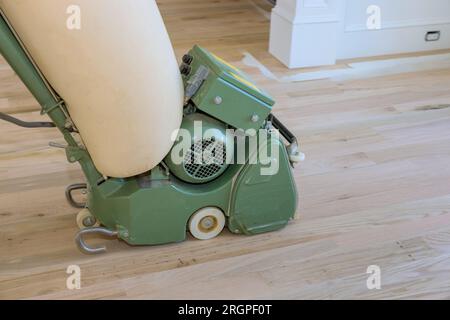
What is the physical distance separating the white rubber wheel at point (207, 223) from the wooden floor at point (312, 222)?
24 mm

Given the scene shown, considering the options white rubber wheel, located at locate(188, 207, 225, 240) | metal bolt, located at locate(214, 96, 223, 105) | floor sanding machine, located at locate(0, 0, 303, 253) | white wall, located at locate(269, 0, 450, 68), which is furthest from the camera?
white wall, located at locate(269, 0, 450, 68)

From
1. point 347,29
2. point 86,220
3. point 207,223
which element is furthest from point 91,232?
point 347,29

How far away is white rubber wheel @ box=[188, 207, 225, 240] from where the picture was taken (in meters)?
1.49

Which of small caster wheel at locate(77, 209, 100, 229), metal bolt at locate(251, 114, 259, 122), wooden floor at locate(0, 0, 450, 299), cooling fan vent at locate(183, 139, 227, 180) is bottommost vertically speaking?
wooden floor at locate(0, 0, 450, 299)

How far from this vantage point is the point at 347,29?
259 centimetres

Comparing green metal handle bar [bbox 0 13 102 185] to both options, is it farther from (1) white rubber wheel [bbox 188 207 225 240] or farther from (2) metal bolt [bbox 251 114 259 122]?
(2) metal bolt [bbox 251 114 259 122]

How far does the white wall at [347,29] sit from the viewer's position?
2.46 m

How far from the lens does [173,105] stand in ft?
4.42

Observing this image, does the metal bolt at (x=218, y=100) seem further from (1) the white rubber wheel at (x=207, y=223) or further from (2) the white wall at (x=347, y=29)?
(2) the white wall at (x=347, y=29)

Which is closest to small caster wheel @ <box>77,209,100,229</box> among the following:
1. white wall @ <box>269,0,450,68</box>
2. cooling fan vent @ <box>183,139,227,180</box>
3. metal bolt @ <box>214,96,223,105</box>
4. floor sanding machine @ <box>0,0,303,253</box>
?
floor sanding machine @ <box>0,0,303,253</box>

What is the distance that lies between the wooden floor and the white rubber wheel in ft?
0.08

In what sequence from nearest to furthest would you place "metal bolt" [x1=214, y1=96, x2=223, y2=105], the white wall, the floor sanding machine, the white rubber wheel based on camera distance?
the floor sanding machine
"metal bolt" [x1=214, y1=96, x2=223, y2=105]
the white rubber wheel
the white wall

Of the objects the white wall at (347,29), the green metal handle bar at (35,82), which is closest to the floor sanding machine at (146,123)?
the green metal handle bar at (35,82)

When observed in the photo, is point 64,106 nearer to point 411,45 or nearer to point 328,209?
point 328,209
